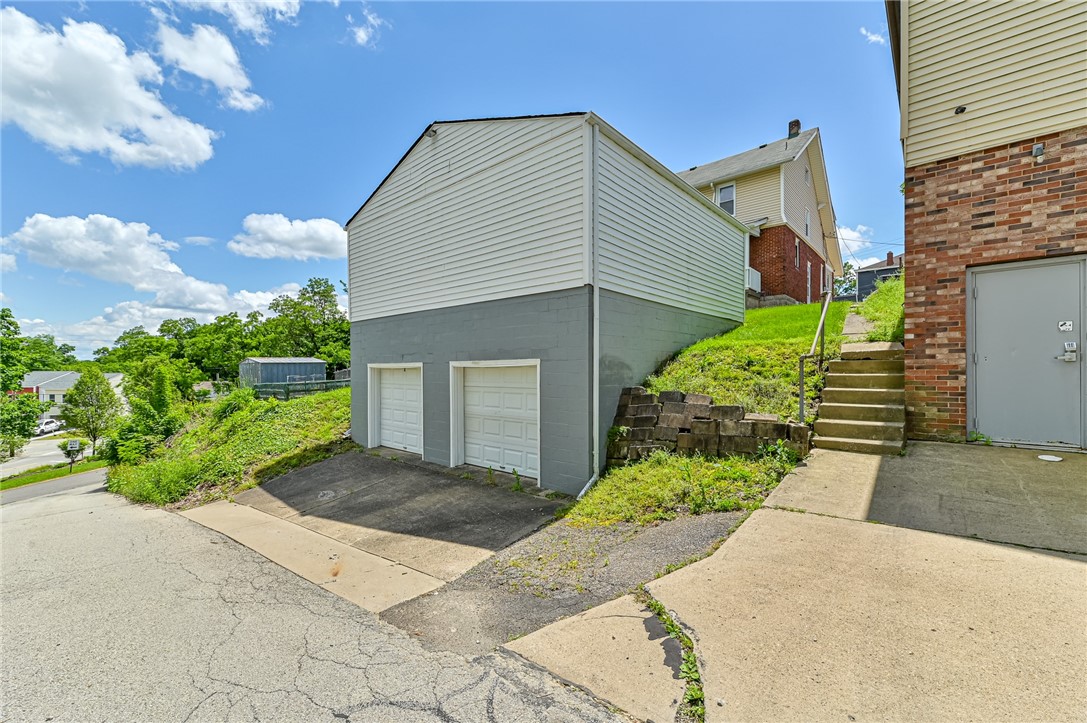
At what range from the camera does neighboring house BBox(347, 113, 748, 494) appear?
269 inches

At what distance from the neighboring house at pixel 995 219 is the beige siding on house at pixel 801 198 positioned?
1178 cm

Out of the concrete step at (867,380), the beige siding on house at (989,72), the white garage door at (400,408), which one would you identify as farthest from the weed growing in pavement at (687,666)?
the white garage door at (400,408)

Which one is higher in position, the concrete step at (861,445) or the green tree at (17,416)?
the concrete step at (861,445)

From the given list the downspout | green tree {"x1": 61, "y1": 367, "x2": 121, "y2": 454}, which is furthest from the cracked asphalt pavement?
green tree {"x1": 61, "y1": 367, "x2": 121, "y2": 454}

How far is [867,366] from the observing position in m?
6.71

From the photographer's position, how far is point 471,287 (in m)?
8.37

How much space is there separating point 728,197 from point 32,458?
1907 inches

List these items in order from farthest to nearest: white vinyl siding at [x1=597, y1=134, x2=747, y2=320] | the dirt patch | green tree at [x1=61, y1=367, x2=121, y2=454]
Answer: green tree at [x1=61, y1=367, x2=121, y2=454] < white vinyl siding at [x1=597, y1=134, x2=747, y2=320] < the dirt patch

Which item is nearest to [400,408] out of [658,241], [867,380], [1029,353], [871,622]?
[658,241]

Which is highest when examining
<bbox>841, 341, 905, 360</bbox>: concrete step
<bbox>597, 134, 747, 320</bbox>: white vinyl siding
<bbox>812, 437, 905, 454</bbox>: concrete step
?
<bbox>597, 134, 747, 320</bbox>: white vinyl siding

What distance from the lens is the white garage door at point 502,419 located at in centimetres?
762

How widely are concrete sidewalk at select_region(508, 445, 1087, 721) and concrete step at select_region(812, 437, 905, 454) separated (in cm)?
126

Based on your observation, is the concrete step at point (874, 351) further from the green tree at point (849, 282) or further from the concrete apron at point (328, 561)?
the green tree at point (849, 282)

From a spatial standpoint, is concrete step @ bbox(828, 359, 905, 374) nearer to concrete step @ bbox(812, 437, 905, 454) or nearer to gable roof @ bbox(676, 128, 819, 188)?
concrete step @ bbox(812, 437, 905, 454)
